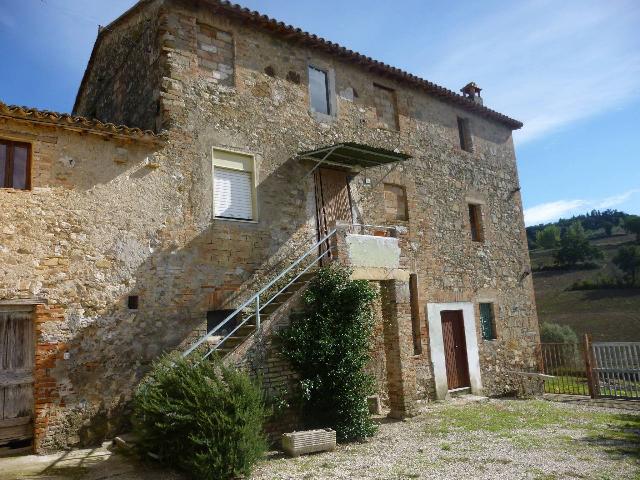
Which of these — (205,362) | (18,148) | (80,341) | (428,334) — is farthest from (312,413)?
(18,148)

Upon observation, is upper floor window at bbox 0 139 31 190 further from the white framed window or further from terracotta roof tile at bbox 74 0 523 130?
terracotta roof tile at bbox 74 0 523 130

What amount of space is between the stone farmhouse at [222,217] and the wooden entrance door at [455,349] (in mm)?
48

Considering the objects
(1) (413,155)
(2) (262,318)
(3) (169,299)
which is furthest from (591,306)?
(3) (169,299)

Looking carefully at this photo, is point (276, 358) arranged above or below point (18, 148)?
below

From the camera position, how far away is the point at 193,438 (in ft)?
19.4

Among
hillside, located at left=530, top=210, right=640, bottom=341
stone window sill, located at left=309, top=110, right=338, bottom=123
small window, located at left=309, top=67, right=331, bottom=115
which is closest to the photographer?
stone window sill, located at left=309, top=110, right=338, bottom=123

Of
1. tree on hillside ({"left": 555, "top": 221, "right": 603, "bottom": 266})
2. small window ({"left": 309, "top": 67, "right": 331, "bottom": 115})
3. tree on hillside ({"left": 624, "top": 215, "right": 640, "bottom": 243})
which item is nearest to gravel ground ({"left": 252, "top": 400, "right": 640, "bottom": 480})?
small window ({"left": 309, "top": 67, "right": 331, "bottom": 115})

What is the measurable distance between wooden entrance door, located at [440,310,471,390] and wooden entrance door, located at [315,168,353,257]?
14.2ft

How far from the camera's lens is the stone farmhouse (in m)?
7.66

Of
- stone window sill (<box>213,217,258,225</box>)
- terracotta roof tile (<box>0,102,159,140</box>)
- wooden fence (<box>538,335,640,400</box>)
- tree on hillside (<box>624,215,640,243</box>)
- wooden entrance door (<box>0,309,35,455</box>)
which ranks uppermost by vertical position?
tree on hillside (<box>624,215,640,243</box>)

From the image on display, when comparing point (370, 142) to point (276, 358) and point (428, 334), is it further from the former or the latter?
point (276, 358)

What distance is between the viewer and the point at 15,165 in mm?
7723

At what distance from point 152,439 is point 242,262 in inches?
158

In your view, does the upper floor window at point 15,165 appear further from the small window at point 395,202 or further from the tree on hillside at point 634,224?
the tree on hillside at point 634,224
